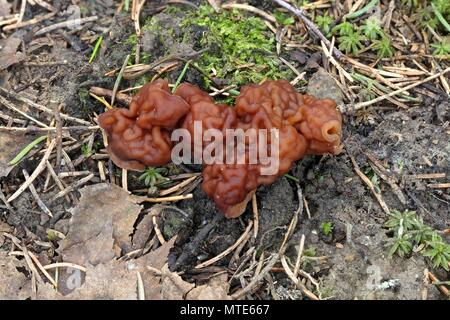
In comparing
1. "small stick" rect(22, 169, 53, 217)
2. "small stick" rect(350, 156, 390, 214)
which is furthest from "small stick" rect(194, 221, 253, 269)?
"small stick" rect(22, 169, 53, 217)

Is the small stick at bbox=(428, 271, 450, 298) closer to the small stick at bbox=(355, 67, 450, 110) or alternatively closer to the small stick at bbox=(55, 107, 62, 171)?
the small stick at bbox=(355, 67, 450, 110)

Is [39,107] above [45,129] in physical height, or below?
above

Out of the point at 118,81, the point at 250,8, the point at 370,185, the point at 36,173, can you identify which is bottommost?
the point at 370,185

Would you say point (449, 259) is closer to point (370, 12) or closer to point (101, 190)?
point (370, 12)

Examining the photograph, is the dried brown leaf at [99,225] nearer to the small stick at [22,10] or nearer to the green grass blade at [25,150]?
the green grass blade at [25,150]

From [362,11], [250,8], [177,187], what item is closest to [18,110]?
[177,187]

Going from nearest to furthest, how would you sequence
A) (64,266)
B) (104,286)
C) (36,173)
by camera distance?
(104,286)
(64,266)
(36,173)

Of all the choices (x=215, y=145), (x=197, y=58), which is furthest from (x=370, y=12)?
(x=215, y=145)

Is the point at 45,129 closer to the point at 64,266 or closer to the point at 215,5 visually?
the point at 64,266
